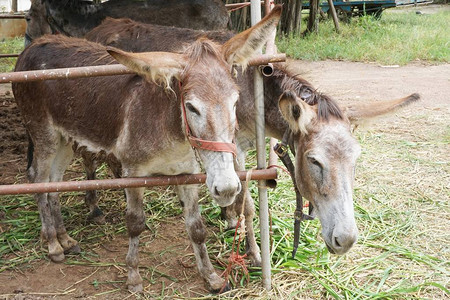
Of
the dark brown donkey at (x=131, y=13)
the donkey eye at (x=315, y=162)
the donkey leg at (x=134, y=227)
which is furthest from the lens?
the dark brown donkey at (x=131, y=13)

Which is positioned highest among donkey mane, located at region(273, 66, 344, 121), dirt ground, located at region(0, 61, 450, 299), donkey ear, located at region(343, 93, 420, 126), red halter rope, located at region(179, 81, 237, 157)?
donkey mane, located at region(273, 66, 344, 121)

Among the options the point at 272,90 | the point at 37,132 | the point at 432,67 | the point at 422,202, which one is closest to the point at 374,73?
the point at 432,67

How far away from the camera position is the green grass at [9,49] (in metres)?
11.1

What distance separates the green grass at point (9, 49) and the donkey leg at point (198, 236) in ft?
29.0

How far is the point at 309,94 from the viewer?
3131mm

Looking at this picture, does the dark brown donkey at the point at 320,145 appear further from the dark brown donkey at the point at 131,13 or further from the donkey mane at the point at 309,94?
the dark brown donkey at the point at 131,13

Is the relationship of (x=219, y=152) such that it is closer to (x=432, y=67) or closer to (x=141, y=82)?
(x=141, y=82)

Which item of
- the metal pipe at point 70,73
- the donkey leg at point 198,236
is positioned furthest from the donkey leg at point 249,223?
the metal pipe at point 70,73

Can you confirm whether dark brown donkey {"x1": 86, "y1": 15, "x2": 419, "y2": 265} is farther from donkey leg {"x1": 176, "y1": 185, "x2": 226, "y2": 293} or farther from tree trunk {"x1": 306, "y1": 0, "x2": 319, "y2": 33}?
tree trunk {"x1": 306, "y1": 0, "x2": 319, "y2": 33}

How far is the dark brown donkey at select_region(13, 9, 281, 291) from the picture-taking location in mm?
2521

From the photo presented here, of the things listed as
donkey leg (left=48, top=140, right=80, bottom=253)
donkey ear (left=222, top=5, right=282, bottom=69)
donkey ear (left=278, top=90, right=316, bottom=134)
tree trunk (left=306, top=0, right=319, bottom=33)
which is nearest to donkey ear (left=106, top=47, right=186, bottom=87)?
donkey ear (left=222, top=5, right=282, bottom=69)

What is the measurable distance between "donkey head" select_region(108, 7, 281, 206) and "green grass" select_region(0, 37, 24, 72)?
30.8 ft

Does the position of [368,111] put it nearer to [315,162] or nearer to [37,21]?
[315,162]

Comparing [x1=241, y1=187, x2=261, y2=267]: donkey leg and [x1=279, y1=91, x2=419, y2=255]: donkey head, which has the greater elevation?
[x1=279, y1=91, x2=419, y2=255]: donkey head
